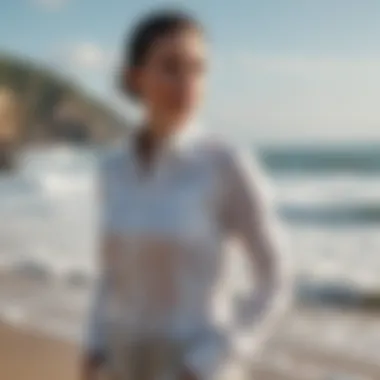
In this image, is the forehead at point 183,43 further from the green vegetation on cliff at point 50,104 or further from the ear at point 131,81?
the green vegetation on cliff at point 50,104

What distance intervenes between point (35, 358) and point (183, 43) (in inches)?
57.9

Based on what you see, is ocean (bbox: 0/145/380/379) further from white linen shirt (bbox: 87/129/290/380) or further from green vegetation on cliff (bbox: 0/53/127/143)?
white linen shirt (bbox: 87/129/290/380)

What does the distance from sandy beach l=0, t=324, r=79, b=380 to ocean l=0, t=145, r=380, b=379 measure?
0.06 meters

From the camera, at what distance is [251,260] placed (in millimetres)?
714

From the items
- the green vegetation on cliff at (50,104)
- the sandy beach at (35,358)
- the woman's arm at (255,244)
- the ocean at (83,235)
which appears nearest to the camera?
the woman's arm at (255,244)

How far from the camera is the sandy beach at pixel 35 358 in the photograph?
200 centimetres

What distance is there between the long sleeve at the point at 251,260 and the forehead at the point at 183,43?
9cm

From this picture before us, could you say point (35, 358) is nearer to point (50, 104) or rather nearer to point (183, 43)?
point (50, 104)

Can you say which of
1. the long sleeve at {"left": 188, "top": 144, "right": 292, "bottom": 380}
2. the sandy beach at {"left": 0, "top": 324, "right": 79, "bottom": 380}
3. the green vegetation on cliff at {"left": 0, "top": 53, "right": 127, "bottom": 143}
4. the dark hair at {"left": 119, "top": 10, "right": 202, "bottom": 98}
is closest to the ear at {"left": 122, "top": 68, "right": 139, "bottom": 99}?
the dark hair at {"left": 119, "top": 10, "right": 202, "bottom": 98}

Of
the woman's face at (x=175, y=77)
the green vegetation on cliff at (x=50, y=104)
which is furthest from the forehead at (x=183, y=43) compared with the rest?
the green vegetation on cliff at (x=50, y=104)

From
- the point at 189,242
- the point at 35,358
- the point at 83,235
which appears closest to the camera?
the point at 189,242

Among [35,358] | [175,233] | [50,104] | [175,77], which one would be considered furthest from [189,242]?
[35,358]

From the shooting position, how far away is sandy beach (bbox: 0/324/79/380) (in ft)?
6.57

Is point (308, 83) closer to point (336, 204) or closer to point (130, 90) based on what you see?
point (336, 204)
